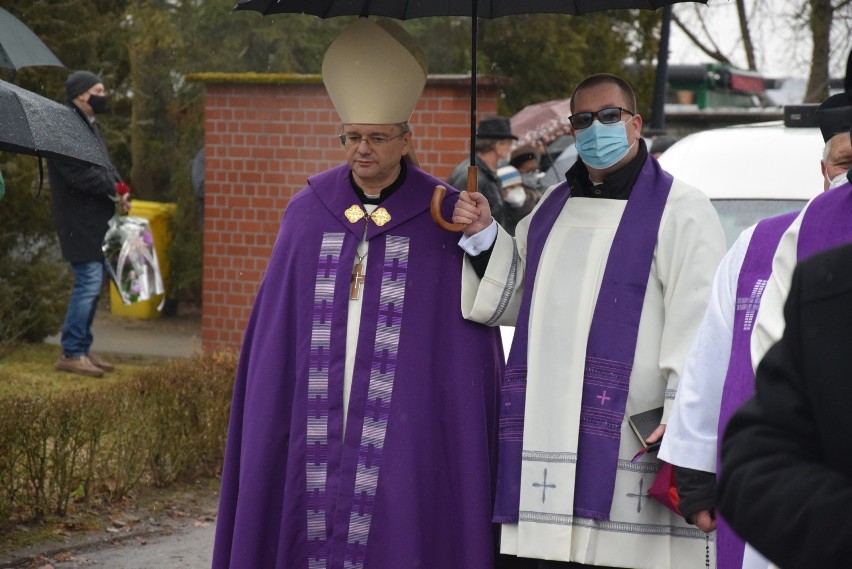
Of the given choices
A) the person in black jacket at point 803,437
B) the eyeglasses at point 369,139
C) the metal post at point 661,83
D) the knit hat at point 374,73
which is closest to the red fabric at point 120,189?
the knit hat at point 374,73

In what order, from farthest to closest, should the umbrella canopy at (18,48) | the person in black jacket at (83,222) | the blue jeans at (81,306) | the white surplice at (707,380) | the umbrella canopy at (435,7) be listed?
1. the blue jeans at (81,306)
2. the person in black jacket at (83,222)
3. the umbrella canopy at (18,48)
4. the umbrella canopy at (435,7)
5. the white surplice at (707,380)

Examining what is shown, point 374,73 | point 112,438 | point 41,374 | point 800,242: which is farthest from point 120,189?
point 800,242

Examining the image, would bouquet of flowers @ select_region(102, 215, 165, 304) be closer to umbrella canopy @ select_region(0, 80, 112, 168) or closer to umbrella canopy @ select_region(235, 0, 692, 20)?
umbrella canopy @ select_region(0, 80, 112, 168)

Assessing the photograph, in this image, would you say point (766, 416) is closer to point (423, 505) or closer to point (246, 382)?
point (423, 505)

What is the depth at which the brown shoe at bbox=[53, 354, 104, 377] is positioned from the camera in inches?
387

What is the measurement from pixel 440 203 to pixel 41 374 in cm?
578

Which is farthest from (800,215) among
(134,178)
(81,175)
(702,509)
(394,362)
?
(134,178)

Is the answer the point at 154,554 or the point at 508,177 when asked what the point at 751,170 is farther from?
the point at 508,177

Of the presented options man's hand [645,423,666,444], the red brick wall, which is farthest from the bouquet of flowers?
man's hand [645,423,666,444]

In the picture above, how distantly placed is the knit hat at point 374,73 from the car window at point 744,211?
5.83 feet

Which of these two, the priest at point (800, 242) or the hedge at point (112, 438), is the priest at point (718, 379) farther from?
the hedge at point (112, 438)

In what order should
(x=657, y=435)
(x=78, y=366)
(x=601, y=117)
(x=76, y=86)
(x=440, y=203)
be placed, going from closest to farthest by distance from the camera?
(x=657, y=435) → (x=601, y=117) → (x=440, y=203) → (x=76, y=86) → (x=78, y=366)

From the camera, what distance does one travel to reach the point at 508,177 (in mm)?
10422

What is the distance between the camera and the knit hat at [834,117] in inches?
156
